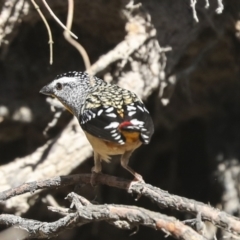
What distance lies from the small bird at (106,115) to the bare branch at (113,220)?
0.38 metres

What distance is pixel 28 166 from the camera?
11.9 ft

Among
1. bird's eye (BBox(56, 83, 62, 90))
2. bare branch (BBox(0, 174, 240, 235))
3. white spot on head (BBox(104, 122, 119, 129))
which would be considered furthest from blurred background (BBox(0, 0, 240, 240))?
white spot on head (BBox(104, 122, 119, 129))

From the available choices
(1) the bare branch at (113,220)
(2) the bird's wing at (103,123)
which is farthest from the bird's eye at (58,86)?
(1) the bare branch at (113,220)

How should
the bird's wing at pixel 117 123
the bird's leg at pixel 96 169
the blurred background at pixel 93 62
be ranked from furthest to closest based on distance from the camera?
the blurred background at pixel 93 62 < the bird's leg at pixel 96 169 < the bird's wing at pixel 117 123

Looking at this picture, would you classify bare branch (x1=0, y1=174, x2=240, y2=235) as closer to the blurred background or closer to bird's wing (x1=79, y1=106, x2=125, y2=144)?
bird's wing (x1=79, y1=106, x2=125, y2=144)

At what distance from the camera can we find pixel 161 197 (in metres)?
2.29

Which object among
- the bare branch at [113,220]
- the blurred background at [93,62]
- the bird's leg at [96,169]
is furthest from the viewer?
the blurred background at [93,62]

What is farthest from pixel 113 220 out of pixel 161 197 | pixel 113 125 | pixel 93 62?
pixel 93 62

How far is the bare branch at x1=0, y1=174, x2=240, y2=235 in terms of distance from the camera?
2.09 metres

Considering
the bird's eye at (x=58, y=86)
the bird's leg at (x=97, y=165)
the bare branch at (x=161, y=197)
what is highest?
the bird's eye at (x=58, y=86)

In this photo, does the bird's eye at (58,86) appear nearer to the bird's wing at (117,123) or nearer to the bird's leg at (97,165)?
the bird's wing at (117,123)

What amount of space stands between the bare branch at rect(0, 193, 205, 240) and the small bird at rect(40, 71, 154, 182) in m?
0.38

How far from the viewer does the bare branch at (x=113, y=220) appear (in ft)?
6.56

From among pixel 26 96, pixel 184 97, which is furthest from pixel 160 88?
pixel 26 96
